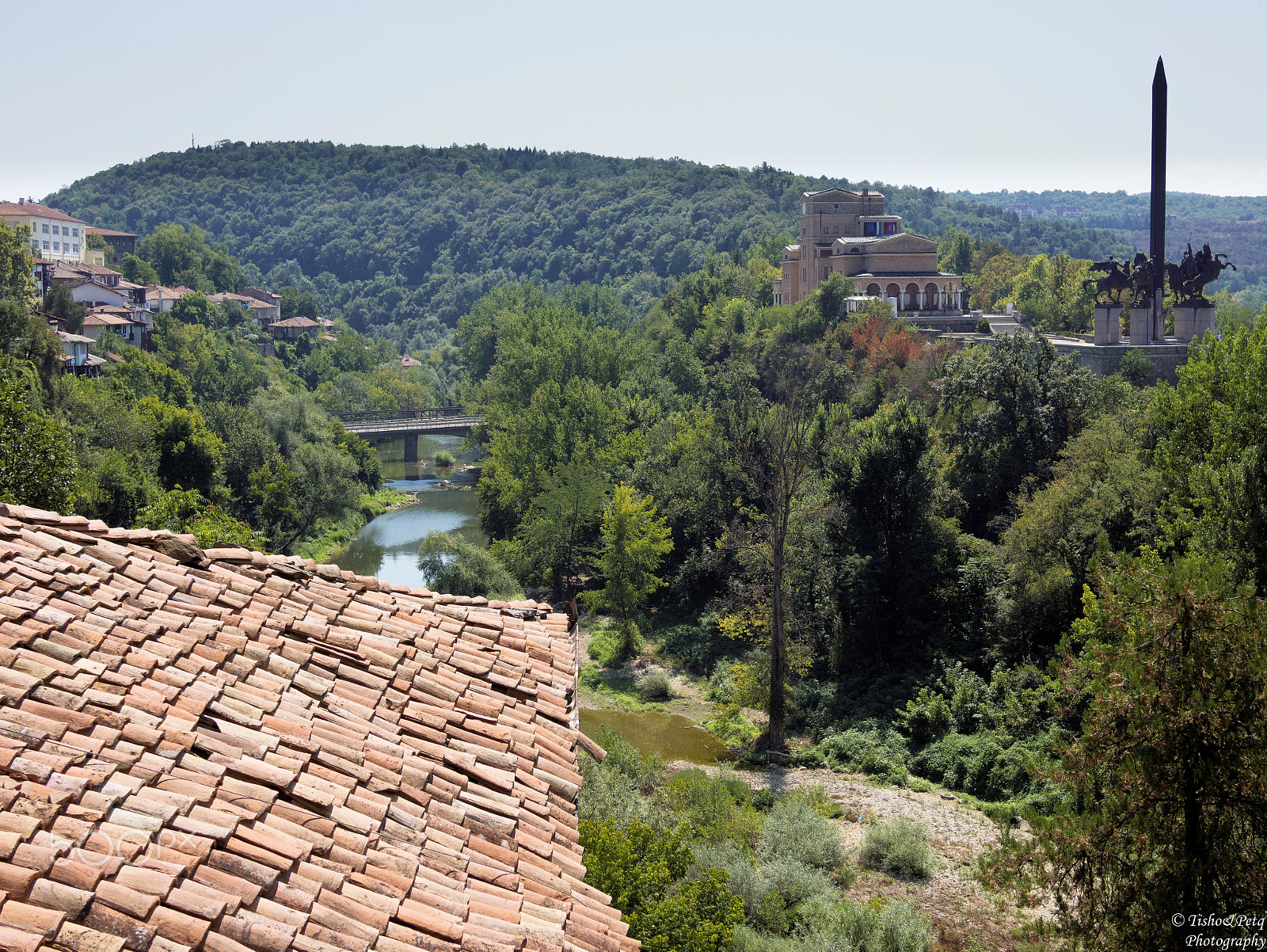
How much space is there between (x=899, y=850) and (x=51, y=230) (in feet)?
340

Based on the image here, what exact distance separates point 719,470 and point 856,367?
1732cm

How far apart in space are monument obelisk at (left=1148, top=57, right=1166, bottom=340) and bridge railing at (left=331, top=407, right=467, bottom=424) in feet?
158

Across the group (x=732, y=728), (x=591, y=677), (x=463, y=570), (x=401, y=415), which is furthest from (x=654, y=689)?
(x=401, y=415)

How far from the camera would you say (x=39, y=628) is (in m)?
7.04

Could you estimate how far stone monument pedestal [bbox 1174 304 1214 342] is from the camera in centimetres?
4612

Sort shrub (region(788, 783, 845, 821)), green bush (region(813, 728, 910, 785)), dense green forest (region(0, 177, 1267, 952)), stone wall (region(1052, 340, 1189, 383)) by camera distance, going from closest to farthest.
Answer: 1. dense green forest (region(0, 177, 1267, 952))
2. shrub (region(788, 783, 845, 821))
3. green bush (region(813, 728, 910, 785))
4. stone wall (region(1052, 340, 1189, 383))

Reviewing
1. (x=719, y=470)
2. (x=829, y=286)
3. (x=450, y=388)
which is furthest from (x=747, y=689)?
(x=450, y=388)

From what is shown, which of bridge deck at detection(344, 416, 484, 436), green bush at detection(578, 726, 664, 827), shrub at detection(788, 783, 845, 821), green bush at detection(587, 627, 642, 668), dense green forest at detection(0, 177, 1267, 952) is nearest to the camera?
dense green forest at detection(0, 177, 1267, 952)

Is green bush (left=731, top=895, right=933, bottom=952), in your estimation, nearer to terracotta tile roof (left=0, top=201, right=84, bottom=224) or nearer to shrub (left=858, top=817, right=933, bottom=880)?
shrub (left=858, top=817, right=933, bottom=880)

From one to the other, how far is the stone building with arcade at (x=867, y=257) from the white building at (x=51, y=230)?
6398cm

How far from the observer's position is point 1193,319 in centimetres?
4619

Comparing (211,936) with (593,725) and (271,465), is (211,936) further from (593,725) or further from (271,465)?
(271,465)

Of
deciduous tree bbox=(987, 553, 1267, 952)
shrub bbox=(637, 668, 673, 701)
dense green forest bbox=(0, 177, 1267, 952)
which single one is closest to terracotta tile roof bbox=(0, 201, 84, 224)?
dense green forest bbox=(0, 177, 1267, 952)

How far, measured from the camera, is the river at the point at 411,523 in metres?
48.8
